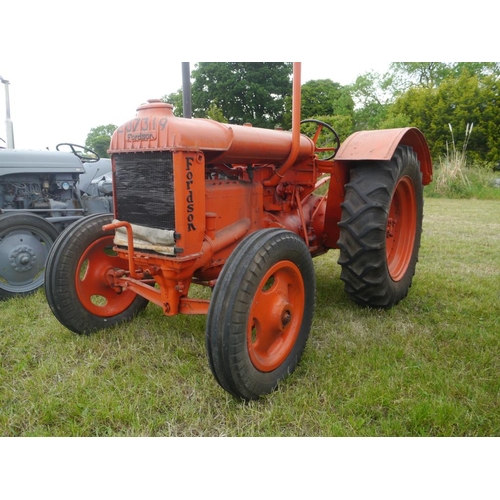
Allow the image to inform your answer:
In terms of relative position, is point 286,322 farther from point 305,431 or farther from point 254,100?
point 254,100

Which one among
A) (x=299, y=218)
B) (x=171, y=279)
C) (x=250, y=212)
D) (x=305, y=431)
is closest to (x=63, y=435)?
(x=171, y=279)

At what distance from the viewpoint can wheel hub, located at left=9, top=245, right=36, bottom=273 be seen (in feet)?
13.3

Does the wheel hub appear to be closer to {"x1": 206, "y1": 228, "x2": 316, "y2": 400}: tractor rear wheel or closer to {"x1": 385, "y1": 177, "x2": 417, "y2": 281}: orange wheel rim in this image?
{"x1": 206, "y1": 228, "x2": 316, "y2": 400}: tractor rear wheel

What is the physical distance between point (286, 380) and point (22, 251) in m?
2.99

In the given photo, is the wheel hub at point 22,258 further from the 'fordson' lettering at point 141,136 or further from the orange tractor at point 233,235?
the 'fordson' lettering at point 141,136

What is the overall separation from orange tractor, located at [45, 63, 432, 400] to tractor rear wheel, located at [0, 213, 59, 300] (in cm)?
143

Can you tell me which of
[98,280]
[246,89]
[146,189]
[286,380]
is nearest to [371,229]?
[286,380]

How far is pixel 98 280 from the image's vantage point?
3.08m

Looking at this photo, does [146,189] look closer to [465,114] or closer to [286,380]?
[286,380]

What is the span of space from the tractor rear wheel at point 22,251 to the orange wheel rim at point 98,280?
1.35 meters

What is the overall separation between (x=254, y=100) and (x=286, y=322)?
18.4 m

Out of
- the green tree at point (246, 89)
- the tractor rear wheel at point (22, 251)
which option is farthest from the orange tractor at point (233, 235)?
the green tree at point (246, 89)

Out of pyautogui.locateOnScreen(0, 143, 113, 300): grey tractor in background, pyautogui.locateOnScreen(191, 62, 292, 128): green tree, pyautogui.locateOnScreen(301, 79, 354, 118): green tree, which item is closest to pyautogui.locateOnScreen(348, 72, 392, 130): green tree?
pyautogui.locateOnScreen(301, 79, 354, 118): green tree

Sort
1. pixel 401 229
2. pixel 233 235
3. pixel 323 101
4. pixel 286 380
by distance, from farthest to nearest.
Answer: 1. pixel 323 101
2. pixel 401 229
3. pixel 233 235
4. pixel 286 380
